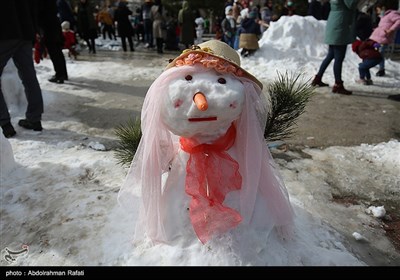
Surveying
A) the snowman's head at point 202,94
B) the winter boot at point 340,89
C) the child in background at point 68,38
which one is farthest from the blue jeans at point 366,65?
the child in background at point 68,38

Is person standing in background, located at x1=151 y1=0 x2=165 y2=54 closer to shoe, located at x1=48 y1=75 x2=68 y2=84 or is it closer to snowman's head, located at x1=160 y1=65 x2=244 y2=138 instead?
shoe, located at x1=48 y1=75 x2=68 y2=84

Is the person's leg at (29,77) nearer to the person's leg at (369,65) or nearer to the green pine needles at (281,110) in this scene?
the green pine needles at (281,110)

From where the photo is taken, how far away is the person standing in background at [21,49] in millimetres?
3537

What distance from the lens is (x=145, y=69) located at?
26.2 feet

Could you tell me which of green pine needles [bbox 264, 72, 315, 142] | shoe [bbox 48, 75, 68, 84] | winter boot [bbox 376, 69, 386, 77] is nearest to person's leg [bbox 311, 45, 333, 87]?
winter boot [bbox 376, 69, 386, 77]

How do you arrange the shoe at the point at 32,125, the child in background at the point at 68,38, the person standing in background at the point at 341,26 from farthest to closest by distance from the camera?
1. the child in background at the point at 68,38
2. the person standing in background at the point at 341,26
3. the shoe at the point at 32,125

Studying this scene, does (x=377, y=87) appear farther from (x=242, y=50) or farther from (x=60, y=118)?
(x=60, y=118)

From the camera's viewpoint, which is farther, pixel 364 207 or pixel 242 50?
pixel 242 50

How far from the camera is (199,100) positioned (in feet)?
5.33

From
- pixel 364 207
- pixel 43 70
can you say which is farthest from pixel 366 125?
pixel 43 70

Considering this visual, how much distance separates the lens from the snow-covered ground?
1871mm

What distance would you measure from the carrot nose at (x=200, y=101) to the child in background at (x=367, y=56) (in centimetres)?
558
